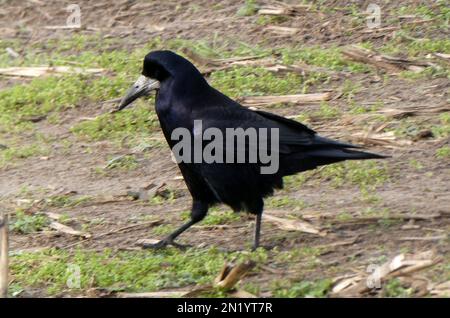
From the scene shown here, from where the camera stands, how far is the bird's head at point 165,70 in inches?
287

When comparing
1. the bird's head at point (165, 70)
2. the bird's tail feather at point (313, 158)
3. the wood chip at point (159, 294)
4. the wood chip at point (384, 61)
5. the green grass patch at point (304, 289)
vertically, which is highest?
the bird's head at point (165, 70)

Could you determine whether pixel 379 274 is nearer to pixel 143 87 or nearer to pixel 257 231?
pixel 257 231

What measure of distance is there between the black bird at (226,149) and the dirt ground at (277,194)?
284 millimetres

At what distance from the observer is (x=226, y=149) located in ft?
23.2

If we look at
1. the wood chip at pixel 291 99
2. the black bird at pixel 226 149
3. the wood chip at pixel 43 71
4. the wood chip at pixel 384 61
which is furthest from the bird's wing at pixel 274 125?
the wood chip at pixel 43 71

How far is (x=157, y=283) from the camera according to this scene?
21.7ft

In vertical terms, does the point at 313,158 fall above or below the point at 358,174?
above

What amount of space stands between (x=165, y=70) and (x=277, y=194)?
4.04ft

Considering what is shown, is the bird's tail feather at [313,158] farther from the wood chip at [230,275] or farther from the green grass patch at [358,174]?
the wood chip at [230,275]

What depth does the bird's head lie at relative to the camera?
23.9 ft

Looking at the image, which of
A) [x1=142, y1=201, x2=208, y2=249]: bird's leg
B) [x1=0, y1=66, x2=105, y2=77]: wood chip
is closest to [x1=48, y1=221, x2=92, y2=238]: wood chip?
[x1=142, y1=201, x2=208, y2=249]: bird's leg

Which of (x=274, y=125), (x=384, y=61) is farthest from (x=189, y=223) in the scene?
(x=384, y=61)

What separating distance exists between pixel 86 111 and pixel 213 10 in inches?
72.8

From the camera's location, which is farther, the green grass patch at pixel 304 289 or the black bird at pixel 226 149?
the black bird at pixel 226 149
